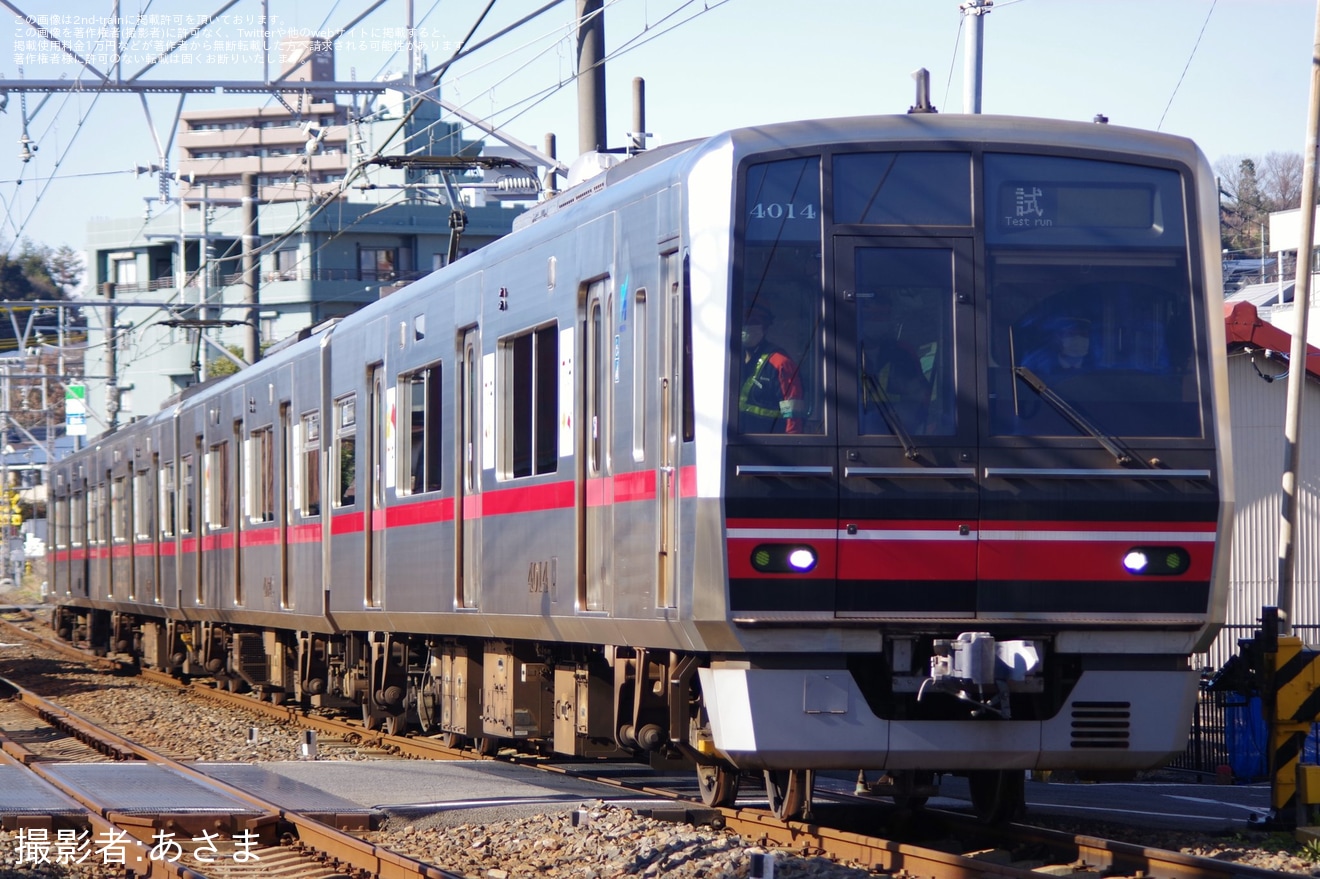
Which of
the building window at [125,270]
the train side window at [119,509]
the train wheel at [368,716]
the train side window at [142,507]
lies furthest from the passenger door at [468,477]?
the building window at [125,270]

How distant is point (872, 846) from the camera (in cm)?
747

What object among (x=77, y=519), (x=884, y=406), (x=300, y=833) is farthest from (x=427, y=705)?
(x=77, y=519)

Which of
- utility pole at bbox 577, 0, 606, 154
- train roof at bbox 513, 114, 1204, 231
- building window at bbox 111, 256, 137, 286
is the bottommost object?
train roof at bbox 513, 114, 1204, 231

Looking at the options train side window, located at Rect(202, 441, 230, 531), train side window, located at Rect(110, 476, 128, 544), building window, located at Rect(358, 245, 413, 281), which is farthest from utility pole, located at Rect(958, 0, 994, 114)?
building window, located at Rect(358, 245, 413, 281)

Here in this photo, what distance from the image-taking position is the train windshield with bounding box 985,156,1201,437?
24.2ft

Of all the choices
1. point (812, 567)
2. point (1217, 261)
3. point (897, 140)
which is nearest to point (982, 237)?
point (897, 140)

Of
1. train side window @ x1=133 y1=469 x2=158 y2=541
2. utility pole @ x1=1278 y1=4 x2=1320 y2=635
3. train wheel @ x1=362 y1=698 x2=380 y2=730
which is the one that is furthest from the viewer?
train side window @ x1=133 y1=469 x2=158 y2=541

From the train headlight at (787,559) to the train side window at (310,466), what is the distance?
27.1 ft

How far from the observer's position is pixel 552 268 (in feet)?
30.8

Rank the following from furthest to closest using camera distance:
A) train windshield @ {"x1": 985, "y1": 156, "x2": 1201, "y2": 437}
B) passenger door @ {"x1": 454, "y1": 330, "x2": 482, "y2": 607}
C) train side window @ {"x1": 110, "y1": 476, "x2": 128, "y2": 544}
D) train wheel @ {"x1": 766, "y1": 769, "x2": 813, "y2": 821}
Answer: train side window @ {"x1": 110, "y1": 476, "x2": 128, "y2": 544}, passenger door @ {"x1": 454, "y1": 330, "x2": 482, "y2": 607}, train wheel @ {"x1": 766, "y1": 769, "x2": 813, "y2": 821}, train windshield @ {"x1": 985, "y1": 156, "x2": 1201, "y2": 437}

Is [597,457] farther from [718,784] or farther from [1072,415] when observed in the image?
[1072,415]

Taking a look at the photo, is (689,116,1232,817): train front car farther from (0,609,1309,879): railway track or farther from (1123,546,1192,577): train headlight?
(0,609,1309,879): railway track

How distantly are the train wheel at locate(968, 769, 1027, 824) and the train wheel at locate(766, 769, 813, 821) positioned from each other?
774mm

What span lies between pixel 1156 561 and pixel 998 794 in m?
1.57
